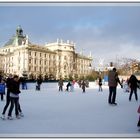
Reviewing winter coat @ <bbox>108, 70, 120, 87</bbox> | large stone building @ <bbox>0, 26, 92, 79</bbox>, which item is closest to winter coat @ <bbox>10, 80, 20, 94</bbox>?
winter coat @ <bbox>108, 70, 120, 87</bbox>

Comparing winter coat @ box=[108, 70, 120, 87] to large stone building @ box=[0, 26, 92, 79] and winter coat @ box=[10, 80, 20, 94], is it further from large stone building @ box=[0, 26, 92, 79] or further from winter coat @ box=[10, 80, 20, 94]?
large stone building @ box=[0, 26, 92, 79]

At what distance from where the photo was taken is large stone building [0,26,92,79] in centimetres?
7406

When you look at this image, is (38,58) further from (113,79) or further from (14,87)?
(14,87)

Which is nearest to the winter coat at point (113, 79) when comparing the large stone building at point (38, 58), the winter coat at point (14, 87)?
the winter coat at point (14, 87)

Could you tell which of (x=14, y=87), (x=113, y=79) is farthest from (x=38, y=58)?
(x=14, y=87)

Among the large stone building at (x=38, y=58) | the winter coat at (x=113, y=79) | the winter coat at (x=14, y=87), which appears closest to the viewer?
the winter coat at (x=14, y=87)

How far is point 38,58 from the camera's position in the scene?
7844cm

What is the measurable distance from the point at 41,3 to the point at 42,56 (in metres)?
71.4

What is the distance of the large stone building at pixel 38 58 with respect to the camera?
74062mm

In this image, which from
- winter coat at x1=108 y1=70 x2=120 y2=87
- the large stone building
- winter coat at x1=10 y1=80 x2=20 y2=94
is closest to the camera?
winter coat at x1=10 y1=80 x2=20 y2=94

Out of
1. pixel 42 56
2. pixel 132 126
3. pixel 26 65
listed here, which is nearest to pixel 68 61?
pixel 42 56

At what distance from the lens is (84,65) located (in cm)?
9712

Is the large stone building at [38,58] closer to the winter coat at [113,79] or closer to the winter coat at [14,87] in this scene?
the winter coat at [113,79]

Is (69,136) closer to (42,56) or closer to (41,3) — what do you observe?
(41,3)
